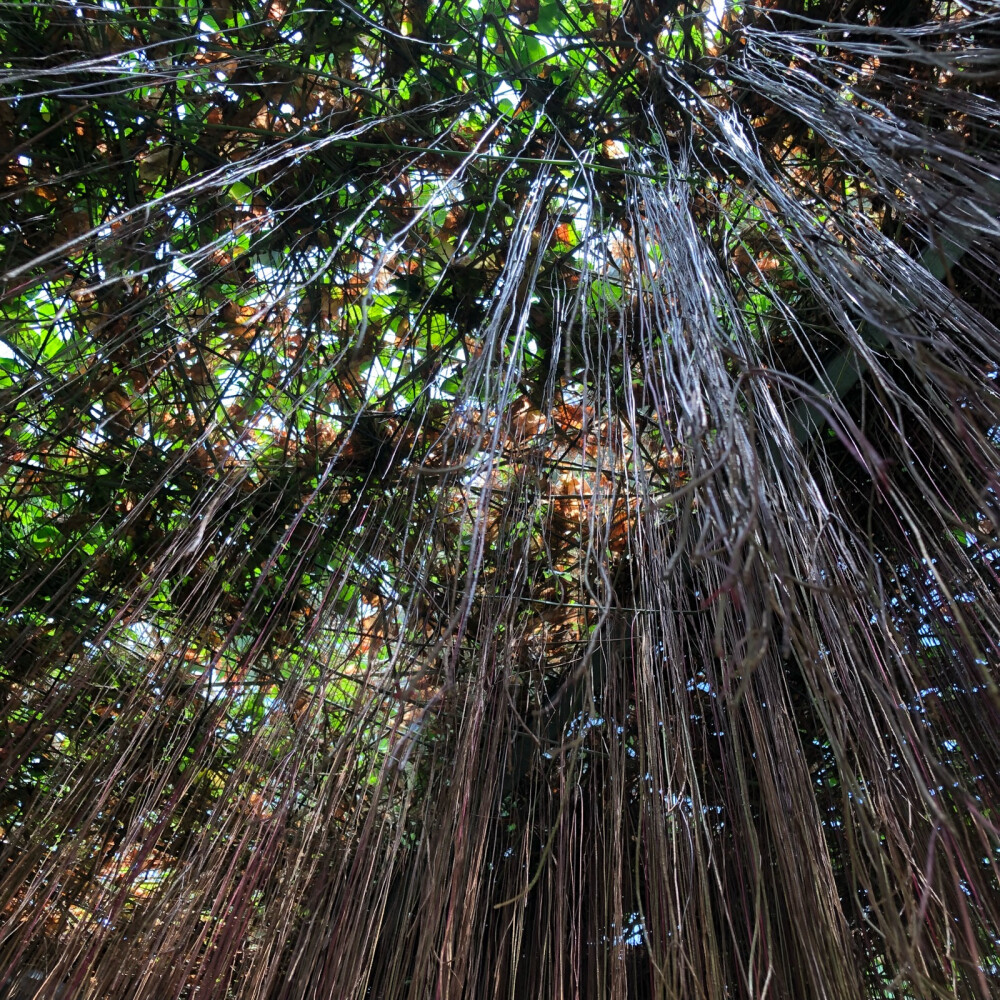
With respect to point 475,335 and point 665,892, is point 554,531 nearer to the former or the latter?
point 475,335

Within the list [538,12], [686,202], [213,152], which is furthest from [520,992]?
[538,12]

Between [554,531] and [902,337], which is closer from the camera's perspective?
[902,337]

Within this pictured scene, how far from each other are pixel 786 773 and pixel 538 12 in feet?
4.60

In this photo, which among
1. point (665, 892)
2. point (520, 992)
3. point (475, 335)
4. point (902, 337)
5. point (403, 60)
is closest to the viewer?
point (902, 337)

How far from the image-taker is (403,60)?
1.35m

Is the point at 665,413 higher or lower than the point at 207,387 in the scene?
lower

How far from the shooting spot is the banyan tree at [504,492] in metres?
0.81

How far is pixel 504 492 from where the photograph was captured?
55.9 inches

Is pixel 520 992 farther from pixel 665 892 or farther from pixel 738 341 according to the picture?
pixel 738 341

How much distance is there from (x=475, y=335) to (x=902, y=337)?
0.99 metres

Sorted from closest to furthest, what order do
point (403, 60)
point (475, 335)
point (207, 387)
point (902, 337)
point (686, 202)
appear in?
point (902, 337), point (686, 202), point (403, 60), point (475, 335), point (207, 387)

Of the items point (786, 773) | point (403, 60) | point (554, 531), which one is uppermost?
point (403, 60)

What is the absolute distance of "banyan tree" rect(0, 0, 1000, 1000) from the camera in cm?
81

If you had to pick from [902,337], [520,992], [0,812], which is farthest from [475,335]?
[0,812]
